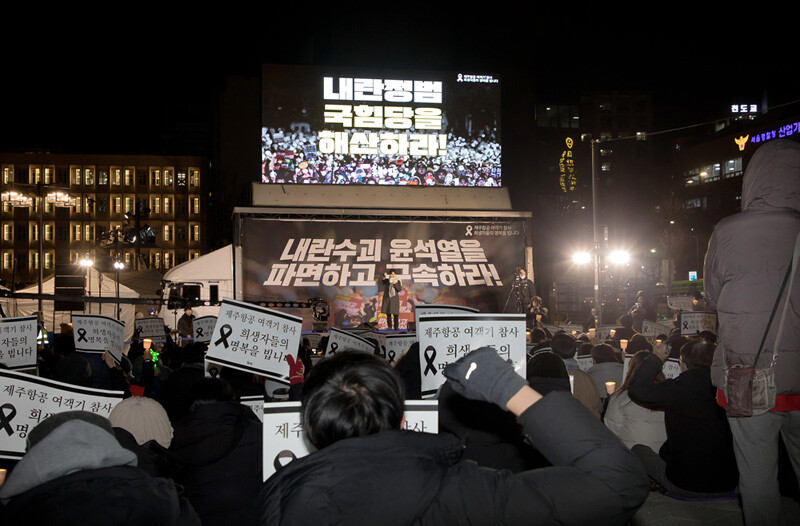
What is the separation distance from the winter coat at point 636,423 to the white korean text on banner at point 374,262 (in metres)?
17.1

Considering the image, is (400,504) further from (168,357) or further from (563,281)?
(563,281)

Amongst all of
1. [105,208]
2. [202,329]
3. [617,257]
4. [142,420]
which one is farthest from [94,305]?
[105,208]

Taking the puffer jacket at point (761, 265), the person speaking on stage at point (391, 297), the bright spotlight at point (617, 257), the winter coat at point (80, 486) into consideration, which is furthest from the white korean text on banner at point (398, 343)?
the bright spotlight at point (617, 257)

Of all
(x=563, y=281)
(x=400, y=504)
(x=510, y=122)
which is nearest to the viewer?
(x=400, y=504)

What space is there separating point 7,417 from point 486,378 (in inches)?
183

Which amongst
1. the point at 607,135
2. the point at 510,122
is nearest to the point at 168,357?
the point at 510,122

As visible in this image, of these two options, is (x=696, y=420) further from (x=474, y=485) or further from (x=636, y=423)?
(x=474, y=485)

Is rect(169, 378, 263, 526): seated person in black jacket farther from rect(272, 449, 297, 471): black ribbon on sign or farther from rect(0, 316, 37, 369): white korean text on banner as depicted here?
rect(0, 316, 37, 369): white korean text on banner

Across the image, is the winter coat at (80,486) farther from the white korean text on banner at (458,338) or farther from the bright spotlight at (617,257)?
the bright spotlight at (617,257)

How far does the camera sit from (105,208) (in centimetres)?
8269

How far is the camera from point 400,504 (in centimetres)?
155

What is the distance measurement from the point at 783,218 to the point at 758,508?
1324 mm

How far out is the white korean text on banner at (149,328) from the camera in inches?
595

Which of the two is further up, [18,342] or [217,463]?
[18,342]
